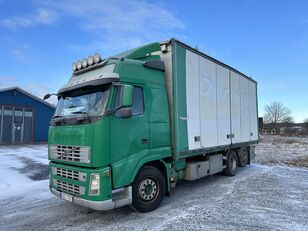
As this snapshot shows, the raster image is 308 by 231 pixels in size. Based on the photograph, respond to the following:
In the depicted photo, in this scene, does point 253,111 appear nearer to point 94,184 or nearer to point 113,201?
point 113,201

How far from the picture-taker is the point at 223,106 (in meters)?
9.12

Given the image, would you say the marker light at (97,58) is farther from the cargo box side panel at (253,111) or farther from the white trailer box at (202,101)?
the cargo box side panel at (253,111)

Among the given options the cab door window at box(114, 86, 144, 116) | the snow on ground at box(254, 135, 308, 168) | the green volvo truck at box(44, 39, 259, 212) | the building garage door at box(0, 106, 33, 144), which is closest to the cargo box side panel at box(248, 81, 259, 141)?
the snow on ground at box(254, 135, 308, 168)

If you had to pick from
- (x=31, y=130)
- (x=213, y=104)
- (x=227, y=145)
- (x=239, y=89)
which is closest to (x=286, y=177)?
(x=227, y=145)

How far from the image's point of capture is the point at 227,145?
937 cm

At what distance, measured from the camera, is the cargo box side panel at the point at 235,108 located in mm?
9875

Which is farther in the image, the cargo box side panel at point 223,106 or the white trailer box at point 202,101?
the cargo box side panel at point 223,106

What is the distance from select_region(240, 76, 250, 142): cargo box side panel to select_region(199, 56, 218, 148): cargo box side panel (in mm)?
2744

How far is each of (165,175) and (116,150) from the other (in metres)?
1.66

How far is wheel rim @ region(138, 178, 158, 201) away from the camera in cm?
577

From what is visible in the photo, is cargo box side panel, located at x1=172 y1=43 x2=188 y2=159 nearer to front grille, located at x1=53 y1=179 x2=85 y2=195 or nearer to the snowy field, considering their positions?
the snowy field

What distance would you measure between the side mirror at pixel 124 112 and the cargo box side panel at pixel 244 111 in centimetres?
676

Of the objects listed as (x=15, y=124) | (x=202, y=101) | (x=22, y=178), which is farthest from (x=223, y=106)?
(x=15, y=124)

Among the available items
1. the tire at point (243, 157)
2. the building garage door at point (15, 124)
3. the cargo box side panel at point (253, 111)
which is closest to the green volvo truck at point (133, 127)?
the tire at point (243, 157)
